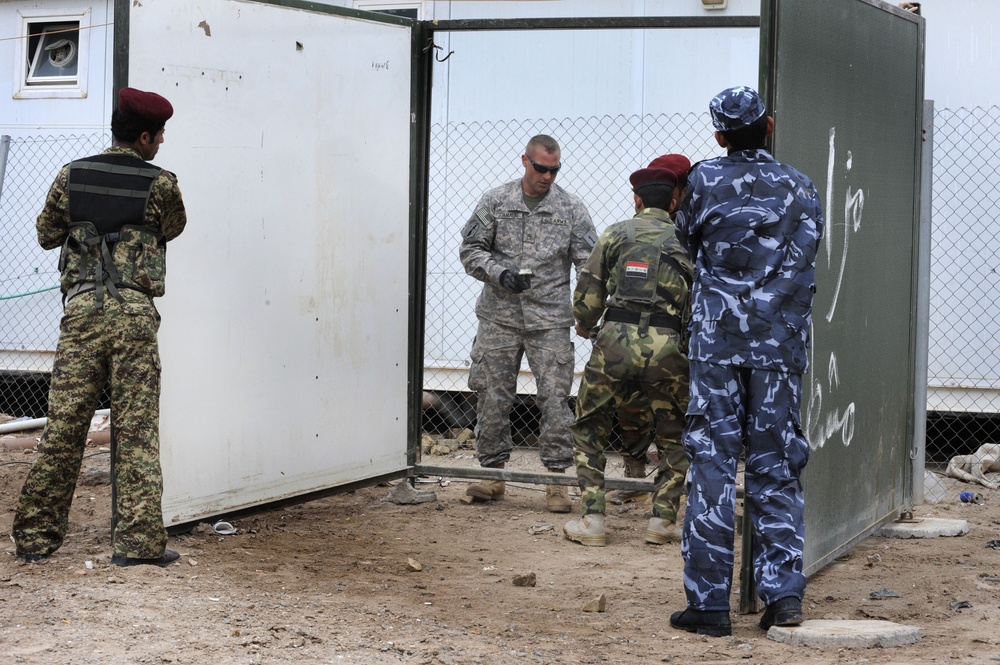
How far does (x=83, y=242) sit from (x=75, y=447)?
2.63 feet

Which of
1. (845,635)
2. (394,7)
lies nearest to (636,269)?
(845,635)

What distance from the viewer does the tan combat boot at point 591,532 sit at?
5.81 metres

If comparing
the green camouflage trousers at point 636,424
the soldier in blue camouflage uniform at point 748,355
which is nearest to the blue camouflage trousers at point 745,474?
the soldier in blue camouflage uniform at point 748,355

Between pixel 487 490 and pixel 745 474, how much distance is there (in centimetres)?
290

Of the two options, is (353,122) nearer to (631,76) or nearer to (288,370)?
(288,370)

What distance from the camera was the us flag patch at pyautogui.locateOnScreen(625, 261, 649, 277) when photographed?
5.55 metres

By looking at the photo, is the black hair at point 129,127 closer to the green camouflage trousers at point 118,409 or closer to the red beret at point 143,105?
the red beret at point 143,105

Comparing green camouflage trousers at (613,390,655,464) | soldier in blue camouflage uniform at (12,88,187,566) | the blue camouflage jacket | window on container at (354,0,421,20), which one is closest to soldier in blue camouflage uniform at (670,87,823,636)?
the blue camouflage jacket

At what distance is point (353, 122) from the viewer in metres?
6.22

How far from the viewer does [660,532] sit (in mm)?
5828

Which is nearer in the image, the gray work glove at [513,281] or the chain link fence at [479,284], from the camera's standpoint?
the gray work glove at [513,281]

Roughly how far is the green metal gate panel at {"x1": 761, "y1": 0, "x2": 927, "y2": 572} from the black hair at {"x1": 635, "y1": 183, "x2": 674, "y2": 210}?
893 millimetres

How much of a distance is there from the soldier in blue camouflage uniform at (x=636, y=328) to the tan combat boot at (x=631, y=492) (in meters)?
0.71

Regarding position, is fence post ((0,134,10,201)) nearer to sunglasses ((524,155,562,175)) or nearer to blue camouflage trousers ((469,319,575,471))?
blue camouflage trousers ((469,319,575,471))
